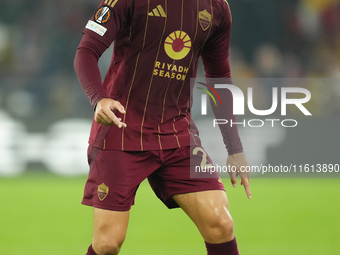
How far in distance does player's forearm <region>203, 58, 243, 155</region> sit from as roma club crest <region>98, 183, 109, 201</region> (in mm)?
748

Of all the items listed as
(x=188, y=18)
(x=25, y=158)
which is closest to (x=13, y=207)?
(x=25, y=158)

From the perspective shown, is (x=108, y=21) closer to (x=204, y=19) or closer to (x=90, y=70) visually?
(x=90, y=70)

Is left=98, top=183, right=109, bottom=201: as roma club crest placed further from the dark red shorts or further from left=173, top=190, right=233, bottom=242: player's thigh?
left=173, top=190, right=233, bottom=242: player's thigh

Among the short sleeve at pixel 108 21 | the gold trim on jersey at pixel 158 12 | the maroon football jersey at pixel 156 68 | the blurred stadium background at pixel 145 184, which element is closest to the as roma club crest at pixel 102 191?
the maroon football jersey at pixel 156 68

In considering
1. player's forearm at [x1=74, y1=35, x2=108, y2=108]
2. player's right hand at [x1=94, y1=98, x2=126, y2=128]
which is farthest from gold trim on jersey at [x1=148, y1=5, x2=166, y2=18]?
player's right hand at [x1=94, y1=98, x2=126, y2=128]

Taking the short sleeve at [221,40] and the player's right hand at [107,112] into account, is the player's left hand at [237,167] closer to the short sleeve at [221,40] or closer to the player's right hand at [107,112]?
the short sleeve at [221,40]

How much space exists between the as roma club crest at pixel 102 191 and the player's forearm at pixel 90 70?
1.76 ft

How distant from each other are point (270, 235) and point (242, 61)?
157 inches

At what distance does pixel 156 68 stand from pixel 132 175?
547 mm

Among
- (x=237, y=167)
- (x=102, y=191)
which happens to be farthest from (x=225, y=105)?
(x=102, y=191)

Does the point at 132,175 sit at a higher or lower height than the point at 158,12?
lower

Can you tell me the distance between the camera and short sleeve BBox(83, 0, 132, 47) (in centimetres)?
223

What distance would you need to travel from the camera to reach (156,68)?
2445mm

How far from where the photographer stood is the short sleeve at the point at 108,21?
7.32 ft
